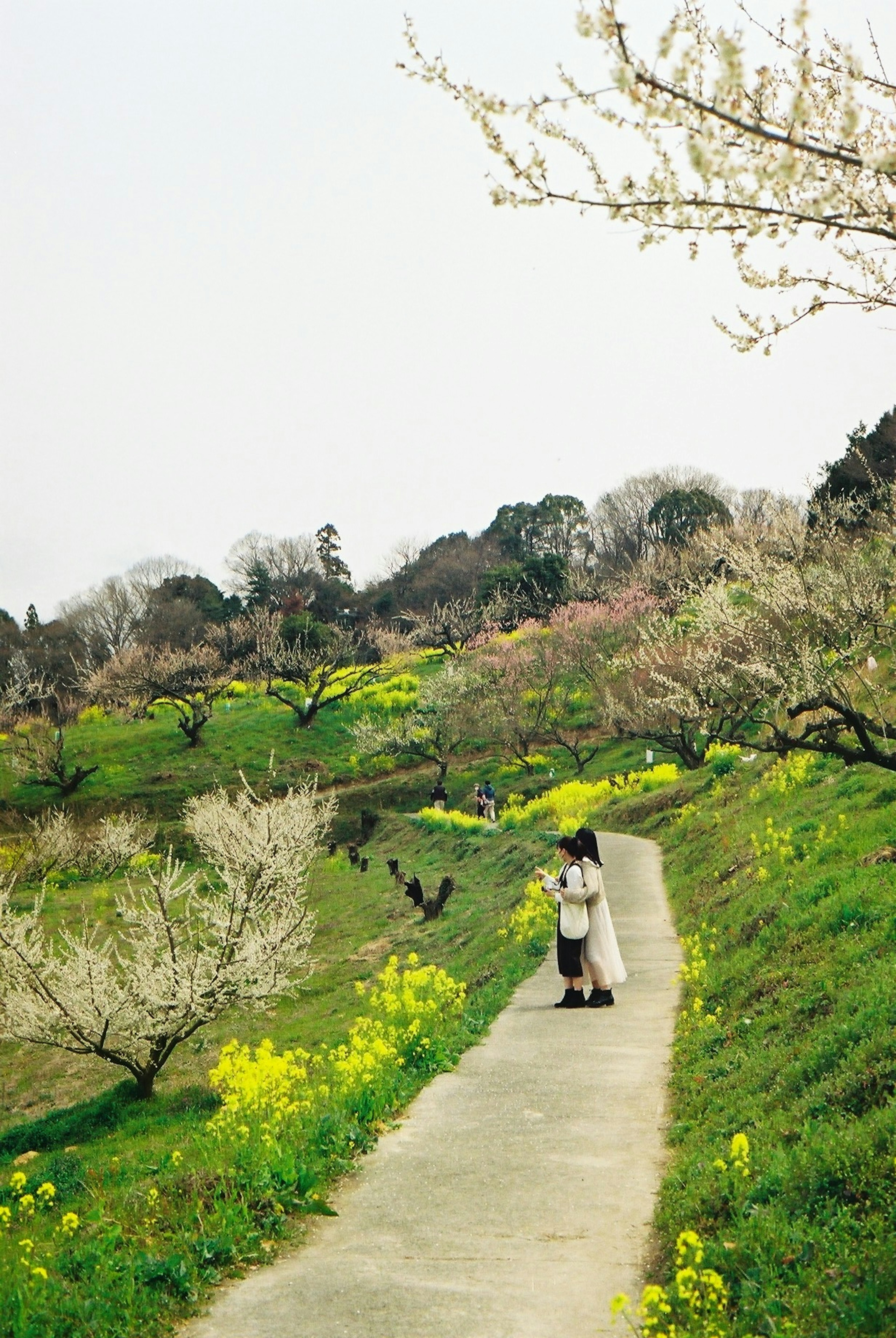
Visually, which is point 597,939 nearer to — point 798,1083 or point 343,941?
point 798,1083

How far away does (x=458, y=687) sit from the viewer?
4828cm

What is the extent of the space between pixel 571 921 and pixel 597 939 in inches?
13.6

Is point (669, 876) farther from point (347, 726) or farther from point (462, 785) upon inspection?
point (347, 726)

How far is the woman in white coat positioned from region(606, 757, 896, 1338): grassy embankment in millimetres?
880

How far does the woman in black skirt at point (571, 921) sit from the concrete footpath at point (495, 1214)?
1.31 metres

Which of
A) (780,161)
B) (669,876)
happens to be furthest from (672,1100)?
(669,876)

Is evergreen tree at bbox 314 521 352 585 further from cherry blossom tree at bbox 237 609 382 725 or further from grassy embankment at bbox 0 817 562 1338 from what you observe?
grassy embankment at bbox 0 817 562 1338

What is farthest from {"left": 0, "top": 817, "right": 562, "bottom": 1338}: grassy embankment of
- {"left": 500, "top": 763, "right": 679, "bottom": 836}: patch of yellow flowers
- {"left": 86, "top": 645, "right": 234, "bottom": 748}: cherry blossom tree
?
{"left": 86, "top": 645, "right": 234, "bottom": 748}: cherry blossom tree

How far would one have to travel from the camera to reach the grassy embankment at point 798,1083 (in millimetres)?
4406

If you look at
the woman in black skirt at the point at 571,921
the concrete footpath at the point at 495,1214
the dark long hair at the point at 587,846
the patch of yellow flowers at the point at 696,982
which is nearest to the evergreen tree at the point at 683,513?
the patch of yellow flowers at the point at 696,982

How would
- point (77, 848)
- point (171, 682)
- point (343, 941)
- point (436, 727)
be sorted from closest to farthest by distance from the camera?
1. point (343, 941)
2. point (77, 848)
3. point (436, 727)
4. point (171, 682)

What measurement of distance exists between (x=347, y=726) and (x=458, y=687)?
731 cm

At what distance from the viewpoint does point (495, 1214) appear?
568 cm

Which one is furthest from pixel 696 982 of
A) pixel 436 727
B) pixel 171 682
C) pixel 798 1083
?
pixel 171 682
